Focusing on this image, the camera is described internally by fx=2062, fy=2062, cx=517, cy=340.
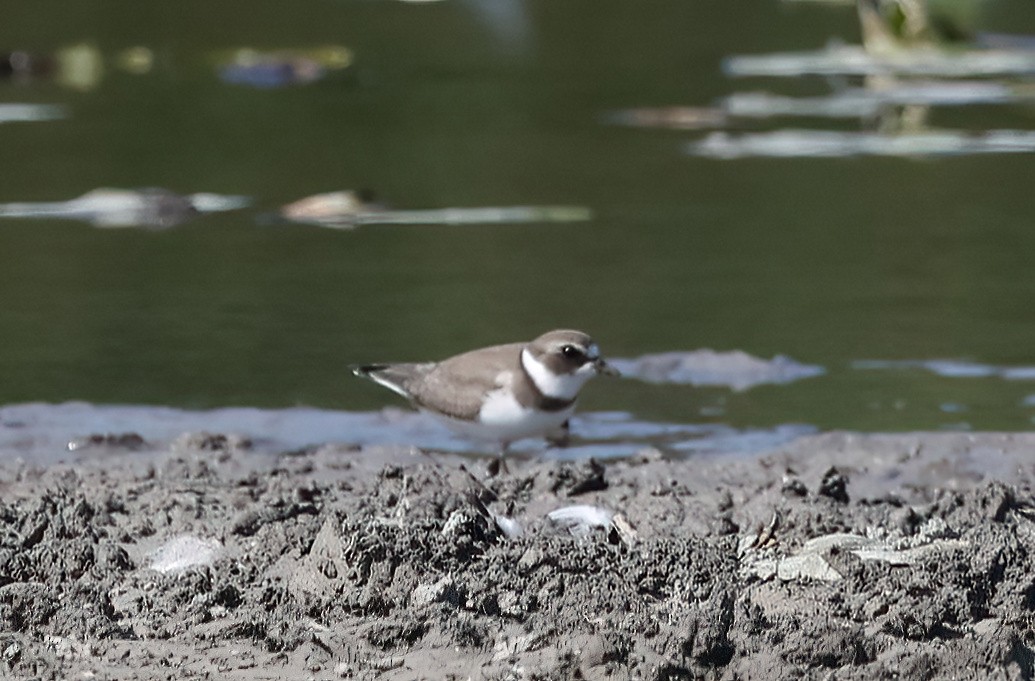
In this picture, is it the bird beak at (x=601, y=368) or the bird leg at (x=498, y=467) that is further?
the bird beak at (x=601, y=368)

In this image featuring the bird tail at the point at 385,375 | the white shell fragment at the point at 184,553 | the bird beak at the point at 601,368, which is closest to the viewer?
the white shell fragment at the point at 184,553

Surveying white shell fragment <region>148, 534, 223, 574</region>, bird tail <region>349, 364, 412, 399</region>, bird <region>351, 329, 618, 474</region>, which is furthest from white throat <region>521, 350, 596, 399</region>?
white shell fragment <region>148, 534, 223, 574</region>

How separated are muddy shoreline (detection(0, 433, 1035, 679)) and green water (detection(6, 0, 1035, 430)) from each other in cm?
178

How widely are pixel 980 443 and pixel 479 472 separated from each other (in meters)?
1.70

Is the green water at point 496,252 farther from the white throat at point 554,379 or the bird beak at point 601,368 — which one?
the white throat at point 554,379

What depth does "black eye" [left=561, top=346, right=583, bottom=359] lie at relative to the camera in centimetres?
693

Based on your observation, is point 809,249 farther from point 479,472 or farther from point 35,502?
point 35,502

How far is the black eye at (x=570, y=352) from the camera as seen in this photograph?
693 cm

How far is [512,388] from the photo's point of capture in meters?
6.89

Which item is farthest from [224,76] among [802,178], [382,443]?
[382,443]

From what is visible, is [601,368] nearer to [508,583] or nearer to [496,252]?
[508,583]

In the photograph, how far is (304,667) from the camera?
443 centimetres

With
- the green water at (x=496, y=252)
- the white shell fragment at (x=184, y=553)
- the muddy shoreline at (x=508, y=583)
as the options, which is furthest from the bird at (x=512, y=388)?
the white shell fragment at (x=184, y=553)

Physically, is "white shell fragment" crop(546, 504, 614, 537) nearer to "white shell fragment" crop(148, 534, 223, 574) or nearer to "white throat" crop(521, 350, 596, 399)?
"white shell fragment" crop(148, 534, 223, 574)
